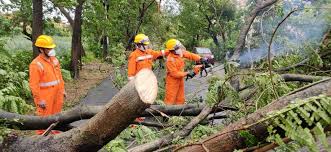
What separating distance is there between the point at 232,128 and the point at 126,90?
73 cm

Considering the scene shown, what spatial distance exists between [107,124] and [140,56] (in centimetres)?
541

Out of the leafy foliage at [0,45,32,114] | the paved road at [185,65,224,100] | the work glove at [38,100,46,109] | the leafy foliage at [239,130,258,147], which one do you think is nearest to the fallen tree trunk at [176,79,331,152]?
the leafy foliage at [239,130,258,147]

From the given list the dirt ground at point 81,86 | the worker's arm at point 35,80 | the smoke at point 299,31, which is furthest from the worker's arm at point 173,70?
the dirt ground at point 81,86

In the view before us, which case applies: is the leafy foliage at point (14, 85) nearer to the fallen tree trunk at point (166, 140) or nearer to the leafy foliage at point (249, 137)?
the fallen tree trunk at point (166, 140)

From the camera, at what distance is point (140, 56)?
7.95 metres

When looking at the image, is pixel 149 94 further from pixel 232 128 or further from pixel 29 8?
pixel 29 8

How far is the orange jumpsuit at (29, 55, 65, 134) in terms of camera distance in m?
6.25

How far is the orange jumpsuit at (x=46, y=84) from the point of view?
20.5 ft

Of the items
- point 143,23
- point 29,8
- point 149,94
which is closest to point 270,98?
point 149,94

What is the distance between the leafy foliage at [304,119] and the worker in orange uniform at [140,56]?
570 cm

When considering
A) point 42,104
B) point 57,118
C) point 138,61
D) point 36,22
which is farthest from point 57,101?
point 36,22

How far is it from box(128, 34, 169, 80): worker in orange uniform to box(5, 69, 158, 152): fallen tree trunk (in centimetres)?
492

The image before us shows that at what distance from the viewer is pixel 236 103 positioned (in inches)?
163

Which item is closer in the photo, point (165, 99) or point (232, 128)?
point (232, 128)
